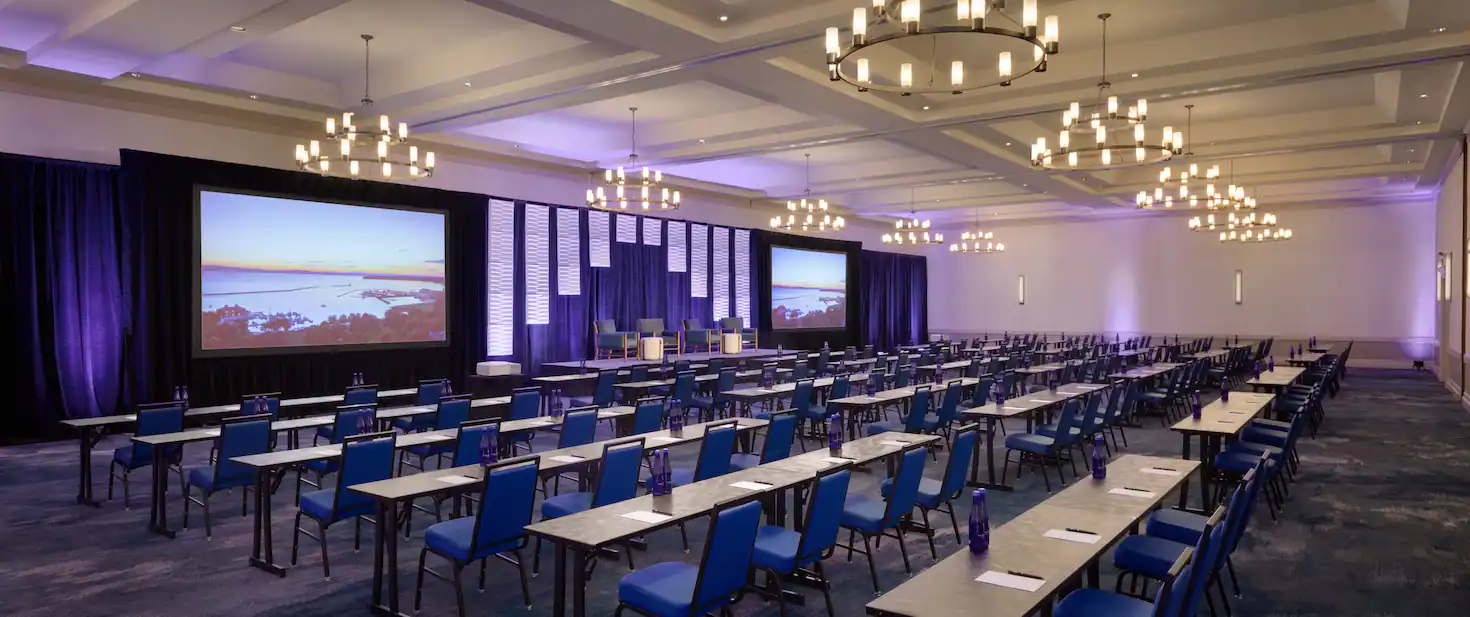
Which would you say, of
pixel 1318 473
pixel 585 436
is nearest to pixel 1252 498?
pixel 585 436

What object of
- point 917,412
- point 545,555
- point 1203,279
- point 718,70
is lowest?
point 545,555

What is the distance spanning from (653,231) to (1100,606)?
1594 cm

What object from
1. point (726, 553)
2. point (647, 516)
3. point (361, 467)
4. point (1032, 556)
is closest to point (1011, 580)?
point (1032, 556)

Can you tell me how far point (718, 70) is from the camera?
9578 millimetres

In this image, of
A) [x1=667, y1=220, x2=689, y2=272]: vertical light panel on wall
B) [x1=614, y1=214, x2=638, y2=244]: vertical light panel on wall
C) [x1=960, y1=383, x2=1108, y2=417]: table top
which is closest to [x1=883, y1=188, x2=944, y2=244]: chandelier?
[x1=667, y1=220, x2=689, y2=272]: vertical light panel on wall

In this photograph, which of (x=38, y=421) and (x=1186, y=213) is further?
(x=1186, y=213)

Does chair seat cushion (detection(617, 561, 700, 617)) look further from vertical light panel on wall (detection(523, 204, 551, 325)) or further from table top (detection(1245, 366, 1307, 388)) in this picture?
vertical light panel on wall (detection(523, 204, 551, 325))

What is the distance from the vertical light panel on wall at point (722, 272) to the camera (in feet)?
67.9

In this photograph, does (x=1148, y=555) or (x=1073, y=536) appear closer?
(x=1073, y=536)

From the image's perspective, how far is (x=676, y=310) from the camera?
19.5 meters

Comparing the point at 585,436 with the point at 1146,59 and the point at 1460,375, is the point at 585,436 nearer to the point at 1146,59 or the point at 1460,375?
the point at 1146,59

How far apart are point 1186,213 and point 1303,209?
8.71 ft

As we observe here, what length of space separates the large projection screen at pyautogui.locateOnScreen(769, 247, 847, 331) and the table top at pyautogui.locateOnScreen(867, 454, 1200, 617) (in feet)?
59.6

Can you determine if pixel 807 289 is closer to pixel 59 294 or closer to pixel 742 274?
pixel 742 274
